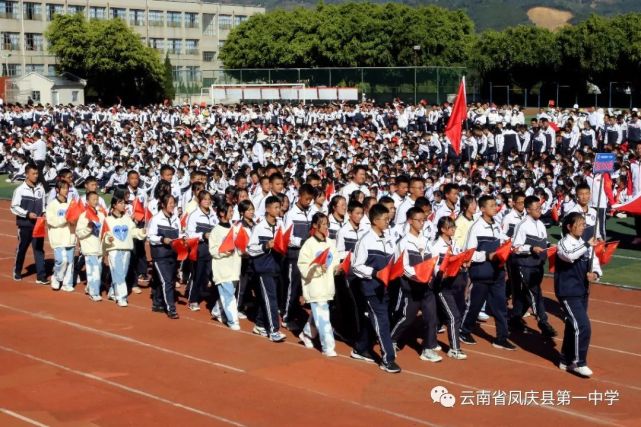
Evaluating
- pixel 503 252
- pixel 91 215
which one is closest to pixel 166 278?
pixel 91 215

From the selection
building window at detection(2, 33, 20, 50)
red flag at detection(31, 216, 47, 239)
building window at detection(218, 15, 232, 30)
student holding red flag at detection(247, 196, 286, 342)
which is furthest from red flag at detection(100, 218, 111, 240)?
building window at detection(218, 15, 232, 30)

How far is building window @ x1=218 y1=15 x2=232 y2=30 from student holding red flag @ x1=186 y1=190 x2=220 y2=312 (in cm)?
7711

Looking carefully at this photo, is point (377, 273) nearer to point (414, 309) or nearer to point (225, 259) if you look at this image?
point (414, 309)

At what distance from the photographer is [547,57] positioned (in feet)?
188

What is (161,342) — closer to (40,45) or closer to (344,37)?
(344,37)

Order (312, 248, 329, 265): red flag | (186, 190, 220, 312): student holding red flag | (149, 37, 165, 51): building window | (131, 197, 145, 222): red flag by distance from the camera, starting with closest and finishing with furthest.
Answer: (312, 248, 329, 265): red flag
(186, 190, 220, 312): student holding red flag
(131, 197, 145, 222): red flag
(149, 37, 165, 51): building window

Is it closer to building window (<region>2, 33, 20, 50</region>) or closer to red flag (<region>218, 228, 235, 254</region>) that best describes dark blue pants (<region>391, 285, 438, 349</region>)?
red flag (<region>218, 228, 235, 254</region>)

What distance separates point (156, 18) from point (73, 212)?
7159cm

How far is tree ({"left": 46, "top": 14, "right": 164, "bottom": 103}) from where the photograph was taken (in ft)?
209


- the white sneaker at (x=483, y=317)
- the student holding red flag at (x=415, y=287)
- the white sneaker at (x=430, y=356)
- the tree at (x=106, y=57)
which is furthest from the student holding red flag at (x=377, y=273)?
the tree at (x=106, y=57)

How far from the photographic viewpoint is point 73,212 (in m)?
13.8

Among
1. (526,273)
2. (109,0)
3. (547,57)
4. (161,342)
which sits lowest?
(161,342)

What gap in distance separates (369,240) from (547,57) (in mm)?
49953

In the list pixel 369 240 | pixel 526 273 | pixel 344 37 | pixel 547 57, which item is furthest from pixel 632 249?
pixel 344 37
